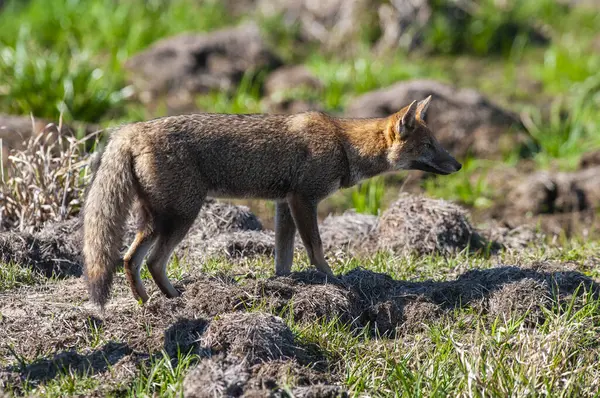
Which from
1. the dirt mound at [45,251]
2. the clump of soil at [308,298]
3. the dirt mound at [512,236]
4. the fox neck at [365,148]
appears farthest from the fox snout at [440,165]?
the dirt mound at [45,251]

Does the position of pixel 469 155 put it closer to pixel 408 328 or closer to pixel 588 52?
pixel 588 52

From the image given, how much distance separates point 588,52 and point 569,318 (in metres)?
9.94

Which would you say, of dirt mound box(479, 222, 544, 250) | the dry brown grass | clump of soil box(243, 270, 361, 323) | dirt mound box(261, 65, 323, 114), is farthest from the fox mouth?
dirt mound box(261, 65, 323, 114)

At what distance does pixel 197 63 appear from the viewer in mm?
13602

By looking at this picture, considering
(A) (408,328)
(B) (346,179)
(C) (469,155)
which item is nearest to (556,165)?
(C) (469,155)

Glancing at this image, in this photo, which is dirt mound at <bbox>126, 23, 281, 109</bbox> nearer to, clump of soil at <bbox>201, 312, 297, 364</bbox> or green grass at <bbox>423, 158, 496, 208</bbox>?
green grass at <bbox>423, 158, 496, 208</bbox>

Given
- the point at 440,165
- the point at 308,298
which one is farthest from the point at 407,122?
the point at 308,298

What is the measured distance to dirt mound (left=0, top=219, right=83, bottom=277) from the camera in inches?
282

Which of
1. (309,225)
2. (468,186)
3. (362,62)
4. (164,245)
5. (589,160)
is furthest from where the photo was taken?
(362,62)

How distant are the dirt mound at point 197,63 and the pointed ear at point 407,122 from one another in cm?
624

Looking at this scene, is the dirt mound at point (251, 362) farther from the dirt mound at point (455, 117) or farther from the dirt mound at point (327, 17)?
the dirt mound at point (327, 17)

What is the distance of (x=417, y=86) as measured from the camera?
11992mm

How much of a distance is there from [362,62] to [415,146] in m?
6.74

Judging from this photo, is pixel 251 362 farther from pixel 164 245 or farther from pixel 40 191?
pixel 40 191
